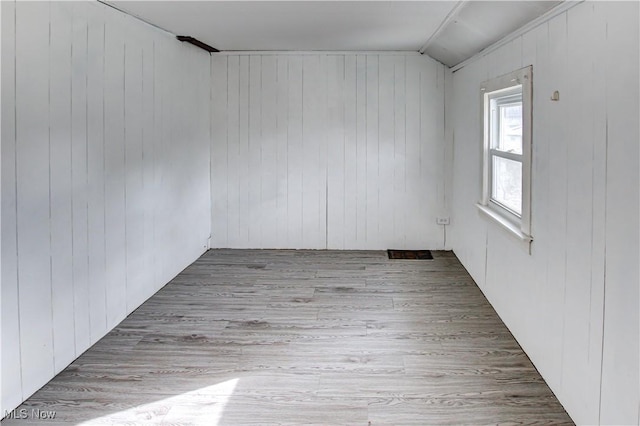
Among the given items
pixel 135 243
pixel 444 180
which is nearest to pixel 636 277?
pixel 135 243

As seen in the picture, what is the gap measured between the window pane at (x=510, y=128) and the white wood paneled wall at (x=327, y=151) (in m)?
1.67

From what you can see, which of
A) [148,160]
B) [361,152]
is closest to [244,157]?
[361,152]

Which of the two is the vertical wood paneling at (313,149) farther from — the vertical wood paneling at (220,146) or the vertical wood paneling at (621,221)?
the vertical wood paneling at (621,221)

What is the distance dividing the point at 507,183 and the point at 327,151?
7.77 feet

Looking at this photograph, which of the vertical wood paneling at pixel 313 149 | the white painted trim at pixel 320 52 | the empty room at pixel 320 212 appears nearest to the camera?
the empty room at pixel 320 212

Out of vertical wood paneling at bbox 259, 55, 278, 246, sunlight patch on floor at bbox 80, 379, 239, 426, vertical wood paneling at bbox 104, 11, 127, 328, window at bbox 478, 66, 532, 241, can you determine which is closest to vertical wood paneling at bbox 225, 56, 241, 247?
vertical wood paneling at bbox 259, 55, 278, 246

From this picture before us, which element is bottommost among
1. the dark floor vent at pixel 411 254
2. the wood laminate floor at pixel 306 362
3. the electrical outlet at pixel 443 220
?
the wood laminate floor at pixel 306 362

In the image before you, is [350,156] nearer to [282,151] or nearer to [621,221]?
[282,151]

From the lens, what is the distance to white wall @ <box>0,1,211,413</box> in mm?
2609

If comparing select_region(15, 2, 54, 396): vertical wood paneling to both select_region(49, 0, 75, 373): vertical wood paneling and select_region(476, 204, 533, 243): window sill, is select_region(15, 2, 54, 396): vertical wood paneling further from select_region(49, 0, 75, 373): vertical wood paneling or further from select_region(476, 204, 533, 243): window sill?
select_region(476, 204, 533, 243): window sill

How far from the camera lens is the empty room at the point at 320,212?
8.19 feet

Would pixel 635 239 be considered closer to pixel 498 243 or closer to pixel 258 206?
pixel 498 243

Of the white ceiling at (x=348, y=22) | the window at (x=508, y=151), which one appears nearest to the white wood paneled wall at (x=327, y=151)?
the white ceiling at (x=348, y=22)

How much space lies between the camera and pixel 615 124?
6.83 feet
